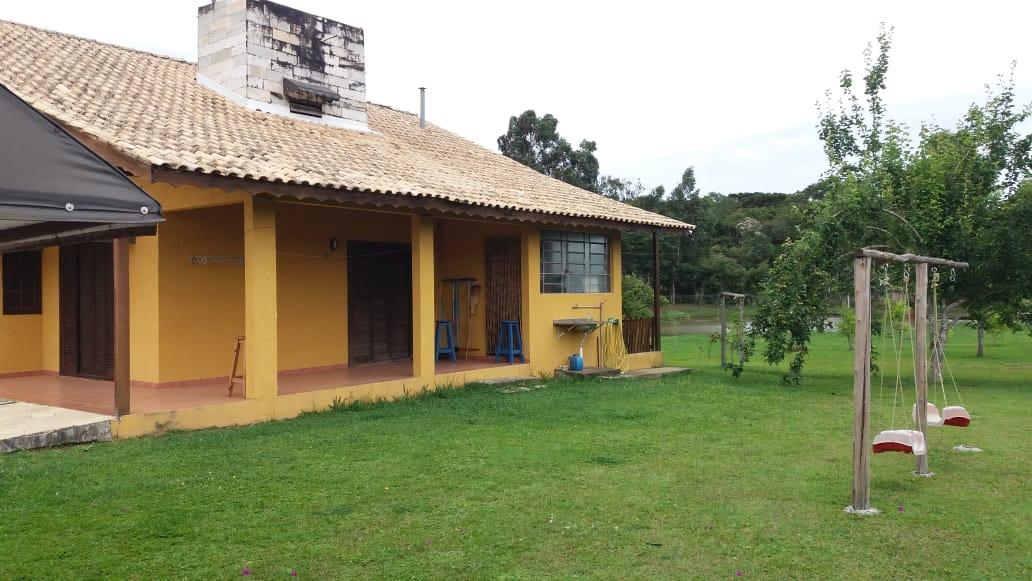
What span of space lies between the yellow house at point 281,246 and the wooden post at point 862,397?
5.51 meters

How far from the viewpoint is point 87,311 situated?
10781 millimetres

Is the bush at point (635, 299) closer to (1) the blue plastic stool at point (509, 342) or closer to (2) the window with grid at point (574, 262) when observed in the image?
(2) the window with grid at point (574, 262)

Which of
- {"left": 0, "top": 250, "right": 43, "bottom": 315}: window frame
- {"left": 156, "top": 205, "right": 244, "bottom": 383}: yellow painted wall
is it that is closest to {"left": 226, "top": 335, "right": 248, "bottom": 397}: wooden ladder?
{"left": 156, "top": 205, "right": 244, "bottom": 383}: yellow painted wall

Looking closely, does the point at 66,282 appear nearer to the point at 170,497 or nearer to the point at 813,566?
the point at 170,497

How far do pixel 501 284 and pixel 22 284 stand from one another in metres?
6.99

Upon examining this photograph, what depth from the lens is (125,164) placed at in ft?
24.7

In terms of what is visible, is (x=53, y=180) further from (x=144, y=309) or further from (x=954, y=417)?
(x=144, y=309)

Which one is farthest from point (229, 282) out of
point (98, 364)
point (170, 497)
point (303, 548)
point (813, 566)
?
point (813, 566)

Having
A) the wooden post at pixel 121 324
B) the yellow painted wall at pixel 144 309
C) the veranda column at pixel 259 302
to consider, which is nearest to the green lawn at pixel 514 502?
the wooden post at pixel 121 324

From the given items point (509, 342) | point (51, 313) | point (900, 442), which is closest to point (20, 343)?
point (51, 313)

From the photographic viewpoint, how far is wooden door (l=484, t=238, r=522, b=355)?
42.8ft

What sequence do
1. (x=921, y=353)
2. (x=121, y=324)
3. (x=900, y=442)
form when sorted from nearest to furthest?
1. (x=900, y=442)
2. (x=921, y=353)
3. (x=121, y=324)

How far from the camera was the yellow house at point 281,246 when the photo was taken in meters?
8.62

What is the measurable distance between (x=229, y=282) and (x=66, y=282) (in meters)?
2.46
